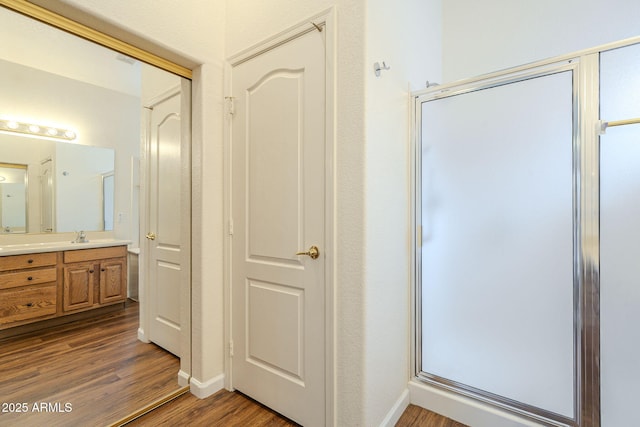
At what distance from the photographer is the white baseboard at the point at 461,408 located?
148cm

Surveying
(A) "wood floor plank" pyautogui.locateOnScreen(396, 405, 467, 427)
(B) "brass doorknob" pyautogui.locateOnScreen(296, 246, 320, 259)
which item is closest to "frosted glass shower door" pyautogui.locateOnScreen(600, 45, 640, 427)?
(A) "wood floor plank" pyautogui.locateOnScreen(396, 405, 467, 427)

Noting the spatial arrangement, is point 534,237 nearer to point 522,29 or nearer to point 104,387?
point 522,29

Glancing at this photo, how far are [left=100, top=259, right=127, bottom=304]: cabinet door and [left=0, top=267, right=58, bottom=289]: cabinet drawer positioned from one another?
368 millimetres

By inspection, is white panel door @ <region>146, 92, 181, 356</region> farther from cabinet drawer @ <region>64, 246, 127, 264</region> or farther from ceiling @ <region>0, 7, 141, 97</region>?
cabinet drawer @ <region>64, 246, 127, 264</region>

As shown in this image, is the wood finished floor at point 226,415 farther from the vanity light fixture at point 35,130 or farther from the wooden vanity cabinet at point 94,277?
the vanity light fixture at point 35,130

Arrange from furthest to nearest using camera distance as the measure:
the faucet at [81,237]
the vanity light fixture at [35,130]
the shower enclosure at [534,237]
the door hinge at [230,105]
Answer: the faucet at [81,237] → the vanity light fixture at [35,130] → the door hinge at [230,105] → the shower enclosure at [534,237]

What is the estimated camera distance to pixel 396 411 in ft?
5.23

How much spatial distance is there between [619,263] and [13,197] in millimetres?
3941

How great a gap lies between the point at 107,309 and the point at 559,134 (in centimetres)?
376

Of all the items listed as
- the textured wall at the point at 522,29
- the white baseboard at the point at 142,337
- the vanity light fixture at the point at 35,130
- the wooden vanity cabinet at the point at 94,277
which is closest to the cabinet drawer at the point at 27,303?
the wooden vanity cabinet at the point at 94,277

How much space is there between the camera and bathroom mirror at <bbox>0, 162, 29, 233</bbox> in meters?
2.01

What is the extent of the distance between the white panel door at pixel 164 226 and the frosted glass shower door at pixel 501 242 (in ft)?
5.85

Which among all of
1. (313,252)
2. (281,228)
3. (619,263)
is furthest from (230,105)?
(619,263)

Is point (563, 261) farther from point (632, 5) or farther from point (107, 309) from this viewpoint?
point (107, 309)
